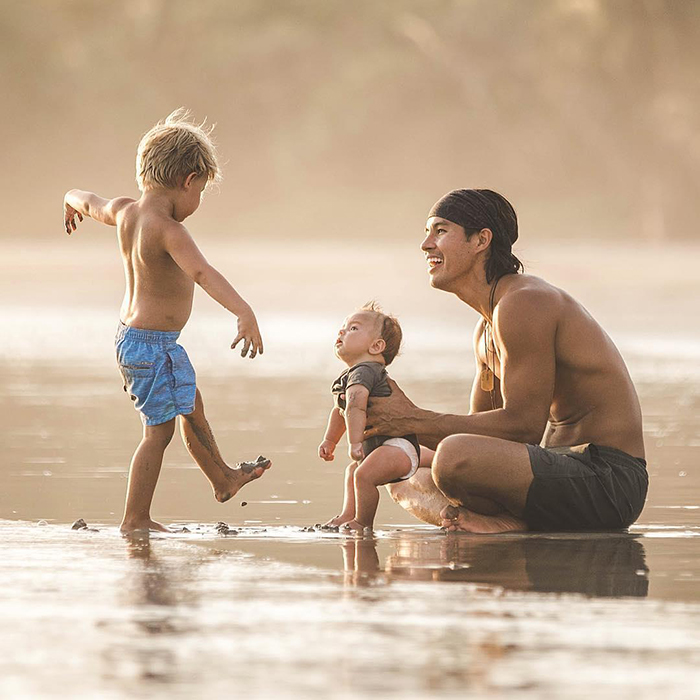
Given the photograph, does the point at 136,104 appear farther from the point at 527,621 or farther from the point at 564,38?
the point at 527,621

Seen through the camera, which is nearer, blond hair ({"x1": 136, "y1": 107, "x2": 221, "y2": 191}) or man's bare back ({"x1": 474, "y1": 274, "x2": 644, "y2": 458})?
man's bare back ({"x1": 474, "y1": 274, "x2": 644, "y2": 458})

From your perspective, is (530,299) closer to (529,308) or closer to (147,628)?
(529,308)

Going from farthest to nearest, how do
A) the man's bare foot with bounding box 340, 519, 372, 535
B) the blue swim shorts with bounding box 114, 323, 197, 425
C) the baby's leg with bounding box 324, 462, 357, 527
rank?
the blue swim shorts with bounding box 114, 323, 197, 425 → the baby's leg with bounding box 324, 462, 357, 527 → the man's bare foot with bounding box 340, 519, 372, 535

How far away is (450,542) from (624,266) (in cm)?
3441

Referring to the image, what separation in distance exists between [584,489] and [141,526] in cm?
133

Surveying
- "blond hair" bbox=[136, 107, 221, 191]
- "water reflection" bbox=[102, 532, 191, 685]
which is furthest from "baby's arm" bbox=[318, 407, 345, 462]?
"water reflection" bbox=[102, 532, 191, 685]

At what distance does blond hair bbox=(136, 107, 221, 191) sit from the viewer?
5.15 m

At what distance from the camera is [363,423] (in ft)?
16.3

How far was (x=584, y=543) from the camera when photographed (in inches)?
178

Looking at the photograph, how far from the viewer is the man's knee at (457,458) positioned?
469cm

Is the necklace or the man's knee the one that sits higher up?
the necklace

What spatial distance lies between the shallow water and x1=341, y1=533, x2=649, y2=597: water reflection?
11mm

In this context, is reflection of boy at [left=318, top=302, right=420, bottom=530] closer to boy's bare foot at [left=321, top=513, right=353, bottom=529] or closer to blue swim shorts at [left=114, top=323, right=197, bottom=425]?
boy's bare foot at [left=321, top=513, right=353, bottom=529]

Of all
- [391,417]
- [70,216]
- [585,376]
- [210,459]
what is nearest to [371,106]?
[70,216]
